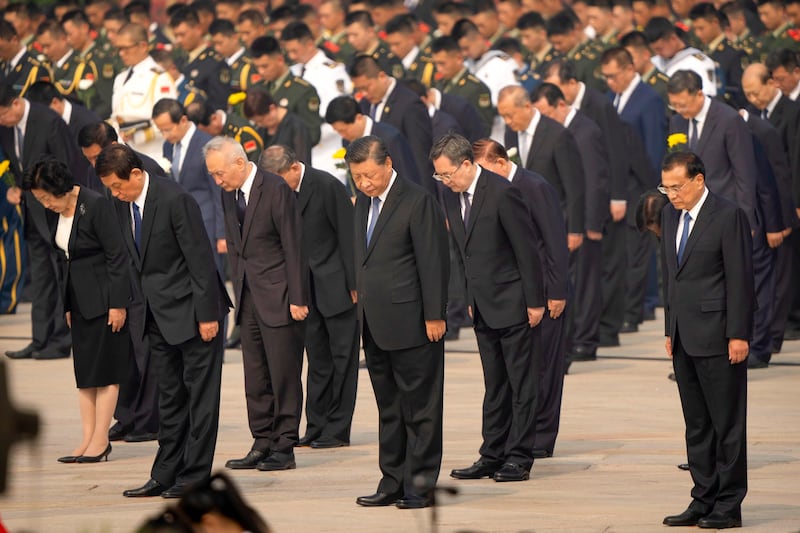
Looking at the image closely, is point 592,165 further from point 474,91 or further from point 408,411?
point 408,411

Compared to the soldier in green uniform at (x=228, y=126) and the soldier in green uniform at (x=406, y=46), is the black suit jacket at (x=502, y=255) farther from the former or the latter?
the soldier in green uniform at (x=406, y=46)

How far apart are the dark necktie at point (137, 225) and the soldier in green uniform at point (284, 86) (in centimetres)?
537

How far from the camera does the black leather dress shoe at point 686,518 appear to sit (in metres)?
8.54

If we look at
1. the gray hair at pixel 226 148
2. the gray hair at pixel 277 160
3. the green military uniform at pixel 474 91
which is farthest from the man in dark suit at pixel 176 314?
the green military uniform at pixel 474 91

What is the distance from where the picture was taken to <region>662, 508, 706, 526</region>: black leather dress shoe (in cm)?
854

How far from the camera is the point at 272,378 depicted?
409 inches

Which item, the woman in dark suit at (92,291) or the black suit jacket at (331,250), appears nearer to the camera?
the woman in dark suit at (92,291)

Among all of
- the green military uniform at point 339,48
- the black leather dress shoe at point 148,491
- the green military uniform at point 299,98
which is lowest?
the black leather dress shoe at point 148,491

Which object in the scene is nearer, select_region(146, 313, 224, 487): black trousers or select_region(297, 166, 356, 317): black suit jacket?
select_region(146, 313, 224, 487): black trousers

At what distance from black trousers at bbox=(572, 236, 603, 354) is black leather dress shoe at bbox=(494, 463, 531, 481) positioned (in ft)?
13.7

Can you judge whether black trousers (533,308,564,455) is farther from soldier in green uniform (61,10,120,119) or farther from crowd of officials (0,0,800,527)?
soldier in green uniform (61,10,120,119)

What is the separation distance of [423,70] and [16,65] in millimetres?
4329

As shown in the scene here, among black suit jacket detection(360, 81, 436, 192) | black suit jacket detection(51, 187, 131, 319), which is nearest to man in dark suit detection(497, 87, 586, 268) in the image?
A: black suit jacket detection(360, 81, 436, 192)

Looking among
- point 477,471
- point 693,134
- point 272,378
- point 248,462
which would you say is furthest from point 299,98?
point 477,471
